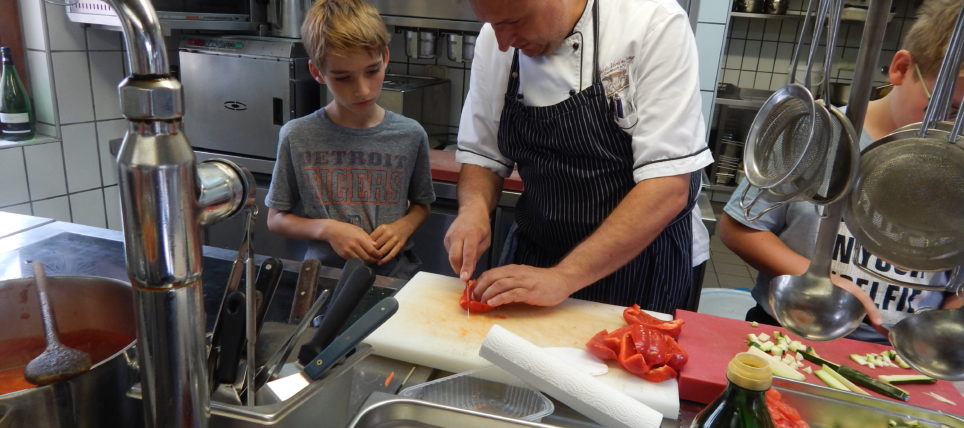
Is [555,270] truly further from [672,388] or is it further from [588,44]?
[588,44]

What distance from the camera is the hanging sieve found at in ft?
1.69

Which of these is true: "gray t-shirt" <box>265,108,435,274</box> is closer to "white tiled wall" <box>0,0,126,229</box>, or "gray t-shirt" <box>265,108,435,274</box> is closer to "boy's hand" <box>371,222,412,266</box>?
"boy's hand" <box>371,222,412,266</box>

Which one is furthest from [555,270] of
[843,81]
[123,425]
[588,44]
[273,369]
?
[843,81]

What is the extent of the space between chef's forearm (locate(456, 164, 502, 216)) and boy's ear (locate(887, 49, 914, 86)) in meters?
0.74

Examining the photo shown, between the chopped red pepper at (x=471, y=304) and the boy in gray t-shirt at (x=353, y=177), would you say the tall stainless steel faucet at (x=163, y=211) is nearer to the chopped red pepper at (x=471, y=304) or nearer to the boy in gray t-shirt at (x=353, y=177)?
the chopped red pepper at (x=471, y=304)

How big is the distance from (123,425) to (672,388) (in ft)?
2.20

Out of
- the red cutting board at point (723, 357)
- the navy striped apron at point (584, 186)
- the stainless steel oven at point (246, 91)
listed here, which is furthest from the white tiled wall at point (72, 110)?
the red cutting board at point (723, 357)

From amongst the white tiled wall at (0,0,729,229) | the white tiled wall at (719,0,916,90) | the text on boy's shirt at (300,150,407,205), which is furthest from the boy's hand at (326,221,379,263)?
the white tiled wall at (719,0,916,90)

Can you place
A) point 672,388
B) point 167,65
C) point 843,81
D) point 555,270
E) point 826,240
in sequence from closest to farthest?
point 167,65 < point 826,240 < point 672,388 < point 555,270 < point 843,81

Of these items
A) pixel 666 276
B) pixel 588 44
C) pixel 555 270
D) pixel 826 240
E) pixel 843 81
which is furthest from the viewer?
pixel 843 81

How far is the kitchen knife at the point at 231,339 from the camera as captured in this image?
25.1 inches

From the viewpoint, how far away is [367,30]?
55.6 inches


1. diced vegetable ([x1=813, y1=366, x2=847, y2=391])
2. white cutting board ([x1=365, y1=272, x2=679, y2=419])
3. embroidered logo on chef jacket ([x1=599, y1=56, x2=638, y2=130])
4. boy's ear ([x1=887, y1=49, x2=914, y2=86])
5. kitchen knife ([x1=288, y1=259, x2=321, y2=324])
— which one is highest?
boy's ear ([x1=887, y1=49, x2=914, y2=86])

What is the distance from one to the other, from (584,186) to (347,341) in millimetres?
715
